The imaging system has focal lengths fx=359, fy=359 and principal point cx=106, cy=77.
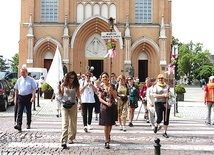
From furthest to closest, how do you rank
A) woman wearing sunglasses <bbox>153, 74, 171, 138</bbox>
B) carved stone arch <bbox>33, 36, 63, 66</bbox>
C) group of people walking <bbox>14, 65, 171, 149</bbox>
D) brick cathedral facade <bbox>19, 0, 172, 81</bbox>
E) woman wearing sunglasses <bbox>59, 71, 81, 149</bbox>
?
carved stone arch <bbox>33, 36, 63, 66</bbox> → brick cathedral facade <bbox>19, 0, 172, 81</bbox> → woman wearing sunglasses <bbox>153, 74, 171, 138</bbox> → woman wearing sunglasses <bbox>59, 71, 81, 149</bbox> → group of people walking <bbox>14, 65, 171, 149</bbox>

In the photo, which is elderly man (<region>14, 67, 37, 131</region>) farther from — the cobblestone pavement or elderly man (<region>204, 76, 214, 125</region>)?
elderly man (<region>204, 76, 214, 125</region>)

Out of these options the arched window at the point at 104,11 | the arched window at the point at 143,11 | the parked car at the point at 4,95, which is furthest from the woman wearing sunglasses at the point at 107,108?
the arched window at the point at 143,11

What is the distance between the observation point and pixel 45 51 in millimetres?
39594

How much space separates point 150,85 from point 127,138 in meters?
3.78

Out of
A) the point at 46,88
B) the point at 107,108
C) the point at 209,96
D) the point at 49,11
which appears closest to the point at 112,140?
the point at 107,108

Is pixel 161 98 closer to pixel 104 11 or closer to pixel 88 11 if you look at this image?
pixel 104 11

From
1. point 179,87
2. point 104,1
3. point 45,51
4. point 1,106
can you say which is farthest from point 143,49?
point 1,106

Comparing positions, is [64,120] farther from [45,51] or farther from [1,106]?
[45,51]

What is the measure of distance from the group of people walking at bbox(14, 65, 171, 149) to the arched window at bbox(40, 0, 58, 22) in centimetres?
2717

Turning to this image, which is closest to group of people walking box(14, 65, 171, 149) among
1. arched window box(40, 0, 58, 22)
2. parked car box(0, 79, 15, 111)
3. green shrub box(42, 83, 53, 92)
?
parked car box(0, 79, 15, 111)

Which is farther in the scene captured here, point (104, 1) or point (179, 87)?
point (104, 1)

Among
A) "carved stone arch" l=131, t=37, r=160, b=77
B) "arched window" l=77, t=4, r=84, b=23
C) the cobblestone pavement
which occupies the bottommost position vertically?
the cobblestone pavement

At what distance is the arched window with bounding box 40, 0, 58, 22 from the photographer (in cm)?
3966

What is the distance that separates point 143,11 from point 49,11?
10.4m
